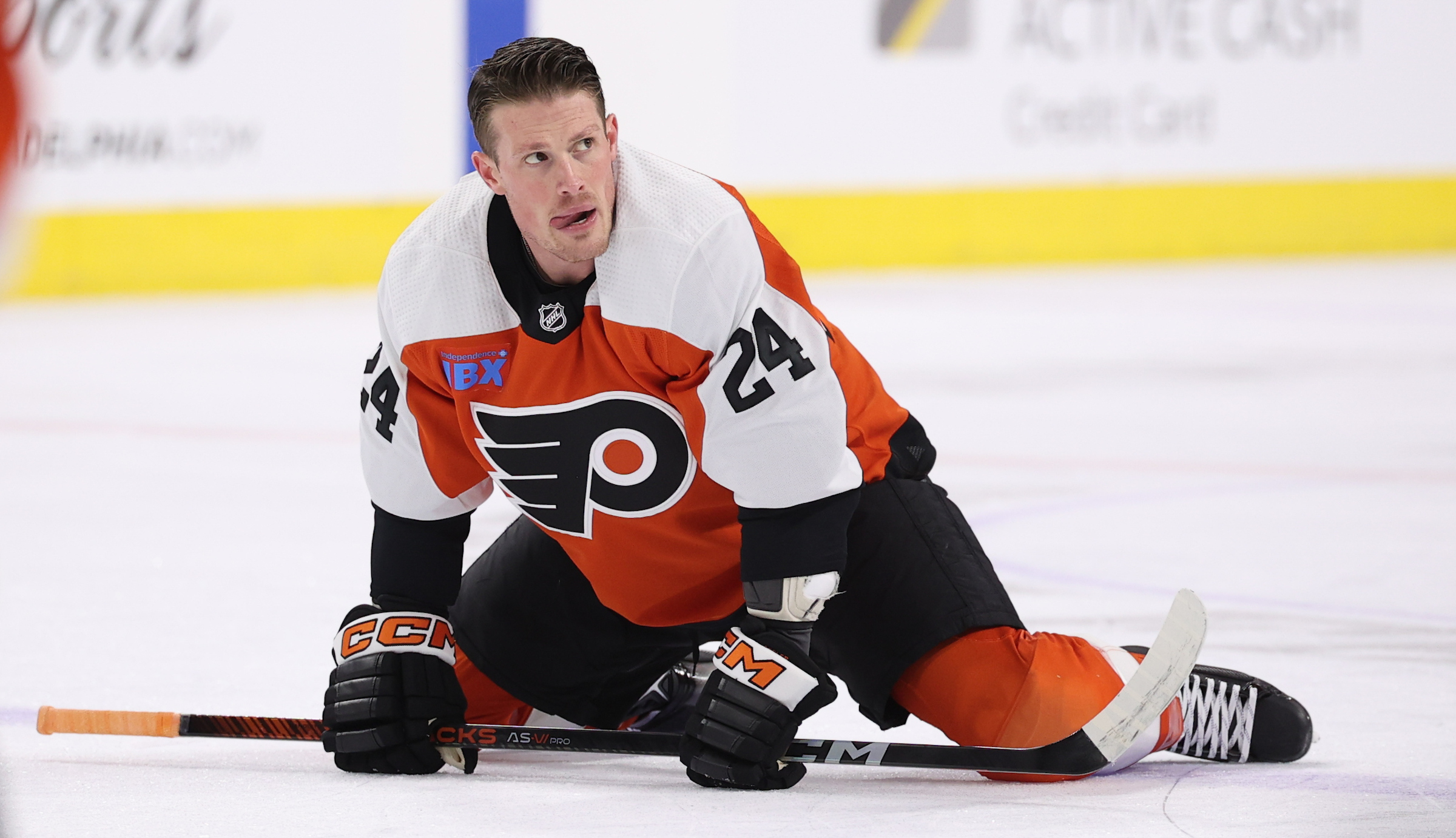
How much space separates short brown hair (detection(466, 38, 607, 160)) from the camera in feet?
6.71

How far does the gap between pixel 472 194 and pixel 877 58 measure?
7870mm

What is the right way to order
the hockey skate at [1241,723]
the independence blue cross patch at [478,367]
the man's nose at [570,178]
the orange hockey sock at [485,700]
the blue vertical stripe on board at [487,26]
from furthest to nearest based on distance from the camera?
the blue vertical stripe on board at [487,26]
the orange hockey sock at [485,700]
the hockey skate at [1241,723]
the independence blue cross patch at [478,367]
the man's nose at [570,178]

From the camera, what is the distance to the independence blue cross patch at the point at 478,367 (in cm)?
213

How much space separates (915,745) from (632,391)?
49 centimetres

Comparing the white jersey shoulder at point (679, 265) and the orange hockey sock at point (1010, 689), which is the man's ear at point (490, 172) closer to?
the white jersey shoulder at point (679, 265)

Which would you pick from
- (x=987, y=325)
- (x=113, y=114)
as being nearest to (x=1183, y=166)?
(x=987, y=325)

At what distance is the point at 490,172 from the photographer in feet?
6.91

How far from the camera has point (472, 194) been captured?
7.20 feet

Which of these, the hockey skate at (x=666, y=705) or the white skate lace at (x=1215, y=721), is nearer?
the white skate lace at (x=1215, y=721)

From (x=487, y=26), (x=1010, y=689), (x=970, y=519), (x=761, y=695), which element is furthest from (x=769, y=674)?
(x=487, y=26)

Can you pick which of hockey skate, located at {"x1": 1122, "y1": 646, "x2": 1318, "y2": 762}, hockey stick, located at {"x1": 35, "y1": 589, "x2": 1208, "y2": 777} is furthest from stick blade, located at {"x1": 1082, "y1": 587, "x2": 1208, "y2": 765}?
hockey skate, located at {"x1": 1122, "y1": 646, "x2": 1318, "y2": 762}

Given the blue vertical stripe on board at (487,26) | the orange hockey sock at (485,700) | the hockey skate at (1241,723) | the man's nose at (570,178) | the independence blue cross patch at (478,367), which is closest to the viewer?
the man's nose at (570,178)

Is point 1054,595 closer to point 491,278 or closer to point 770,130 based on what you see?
point 491,278

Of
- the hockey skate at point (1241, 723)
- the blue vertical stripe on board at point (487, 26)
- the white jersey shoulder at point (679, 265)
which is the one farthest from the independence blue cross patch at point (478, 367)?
the blue vertical stripe on board at point (487, 26)
